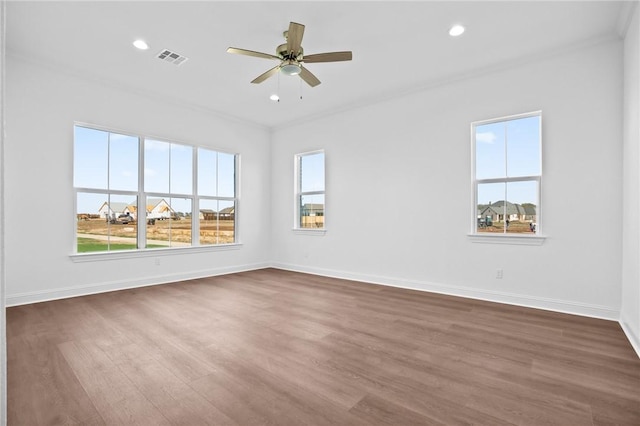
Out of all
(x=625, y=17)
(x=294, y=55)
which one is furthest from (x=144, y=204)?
(x=625, y=17)

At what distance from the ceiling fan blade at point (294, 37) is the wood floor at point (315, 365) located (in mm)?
2792

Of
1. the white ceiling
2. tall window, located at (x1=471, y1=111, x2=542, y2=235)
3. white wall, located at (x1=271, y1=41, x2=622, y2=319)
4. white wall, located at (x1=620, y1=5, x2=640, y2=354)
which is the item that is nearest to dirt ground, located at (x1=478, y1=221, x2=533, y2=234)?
tall window, located at (x1=471, y1=111, x2=542, y2=235)

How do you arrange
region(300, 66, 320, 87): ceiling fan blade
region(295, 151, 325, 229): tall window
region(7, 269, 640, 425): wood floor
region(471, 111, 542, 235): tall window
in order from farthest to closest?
1. region(295, 151, 325, 229): tall window
2. region(471, 111, 542, 235): tall window
3. region(300, 66, 320, 87): ceiling fan blade
4. region(7, 269, 640, 425): wood floor

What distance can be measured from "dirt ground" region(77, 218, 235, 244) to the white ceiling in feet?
6.99

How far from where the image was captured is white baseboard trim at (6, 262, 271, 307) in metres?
3.98

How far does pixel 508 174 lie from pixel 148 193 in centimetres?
541

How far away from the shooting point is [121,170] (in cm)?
493

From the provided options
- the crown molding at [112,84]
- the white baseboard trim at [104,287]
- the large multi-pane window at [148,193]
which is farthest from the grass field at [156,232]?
the crown molding at [112,84]

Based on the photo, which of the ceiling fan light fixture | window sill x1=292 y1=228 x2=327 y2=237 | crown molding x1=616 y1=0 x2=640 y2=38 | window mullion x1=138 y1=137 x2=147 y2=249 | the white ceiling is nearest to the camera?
crown molding x1=616 y1=0 x2=640 y2=38

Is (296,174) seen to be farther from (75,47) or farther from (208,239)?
(75,47)

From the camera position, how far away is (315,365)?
2.37 metres

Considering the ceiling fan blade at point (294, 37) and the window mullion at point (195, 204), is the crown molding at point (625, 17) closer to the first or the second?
the ceiling fan blade at point (294, 37)

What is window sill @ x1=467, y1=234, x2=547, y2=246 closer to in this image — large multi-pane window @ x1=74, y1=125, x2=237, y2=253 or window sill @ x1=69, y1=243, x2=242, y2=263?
window sill @ x1=69, y1=243, x2=242, y2=263

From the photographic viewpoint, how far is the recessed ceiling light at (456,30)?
10.9 feet
